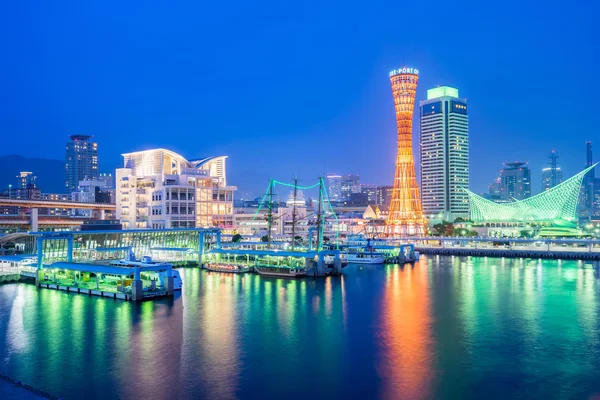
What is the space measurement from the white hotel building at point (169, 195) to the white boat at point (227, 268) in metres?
22.6

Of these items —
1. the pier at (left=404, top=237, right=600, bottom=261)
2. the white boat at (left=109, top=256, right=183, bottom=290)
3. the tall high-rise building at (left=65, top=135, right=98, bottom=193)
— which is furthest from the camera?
the tall high-rise building at (left=65, top=135, right=98, bottom=193)

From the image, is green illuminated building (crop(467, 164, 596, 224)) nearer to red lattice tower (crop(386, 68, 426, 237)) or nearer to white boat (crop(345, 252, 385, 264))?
red lattice tower (crop(386, 68, 426, 237))

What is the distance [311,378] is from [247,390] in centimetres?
181

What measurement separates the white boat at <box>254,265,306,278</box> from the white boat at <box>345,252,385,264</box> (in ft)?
39.6

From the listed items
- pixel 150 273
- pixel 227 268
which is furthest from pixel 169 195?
pixel 150 273

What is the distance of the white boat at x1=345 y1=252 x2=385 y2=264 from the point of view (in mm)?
43625

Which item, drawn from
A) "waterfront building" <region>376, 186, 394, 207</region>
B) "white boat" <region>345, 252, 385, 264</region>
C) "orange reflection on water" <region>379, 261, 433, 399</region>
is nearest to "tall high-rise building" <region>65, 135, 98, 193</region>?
"waterfront building" <region>376, 186, 394, 207</region>

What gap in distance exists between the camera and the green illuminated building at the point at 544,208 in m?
72.3

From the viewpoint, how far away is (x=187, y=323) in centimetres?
1938

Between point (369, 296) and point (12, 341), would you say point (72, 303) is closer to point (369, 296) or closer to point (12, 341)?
point (12, 341)

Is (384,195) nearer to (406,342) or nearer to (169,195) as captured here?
(169,195)

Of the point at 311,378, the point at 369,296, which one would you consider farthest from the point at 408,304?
the point at 311,378

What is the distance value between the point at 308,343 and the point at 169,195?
4393 centimetres

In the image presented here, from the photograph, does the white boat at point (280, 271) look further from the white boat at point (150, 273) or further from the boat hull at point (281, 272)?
the white boat at point (150, 273)
